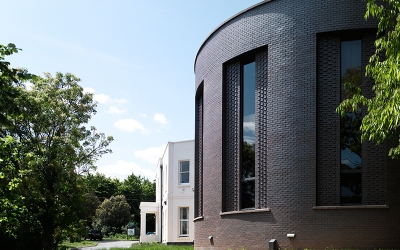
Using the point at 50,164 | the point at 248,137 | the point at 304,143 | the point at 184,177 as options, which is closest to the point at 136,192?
the point at 184,177

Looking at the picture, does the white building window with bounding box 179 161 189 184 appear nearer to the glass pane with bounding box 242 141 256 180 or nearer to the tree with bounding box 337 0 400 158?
the glass pane with bounding box 242 141 256 180

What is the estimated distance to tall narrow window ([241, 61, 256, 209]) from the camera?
57.8ft

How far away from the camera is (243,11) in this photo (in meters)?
18.2

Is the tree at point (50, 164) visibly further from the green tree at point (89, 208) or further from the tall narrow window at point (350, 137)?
the tall narrow window at point (350, 137)

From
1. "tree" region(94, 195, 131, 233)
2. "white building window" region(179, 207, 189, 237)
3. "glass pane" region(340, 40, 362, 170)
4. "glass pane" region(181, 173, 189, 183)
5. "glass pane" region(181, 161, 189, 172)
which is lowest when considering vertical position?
"tree" region(94, 195, 131, 233)

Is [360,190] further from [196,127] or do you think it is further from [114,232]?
[114,232]

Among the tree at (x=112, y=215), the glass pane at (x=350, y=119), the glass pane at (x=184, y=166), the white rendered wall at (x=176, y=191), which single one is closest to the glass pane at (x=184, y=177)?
the glass pane at (x=184, y=166)

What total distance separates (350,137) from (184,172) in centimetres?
2239

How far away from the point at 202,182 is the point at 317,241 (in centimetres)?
718

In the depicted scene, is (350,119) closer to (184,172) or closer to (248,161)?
(248,161)

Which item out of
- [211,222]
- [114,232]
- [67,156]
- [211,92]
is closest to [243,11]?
[211,92]

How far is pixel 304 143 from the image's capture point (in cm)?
1577

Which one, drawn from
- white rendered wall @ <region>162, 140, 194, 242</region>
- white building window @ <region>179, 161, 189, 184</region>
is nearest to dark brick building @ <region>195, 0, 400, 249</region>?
white rendered wall @ <region>162, 140, 194, 242</region>

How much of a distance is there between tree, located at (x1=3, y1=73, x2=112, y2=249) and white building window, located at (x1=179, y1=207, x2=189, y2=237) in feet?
37.1
